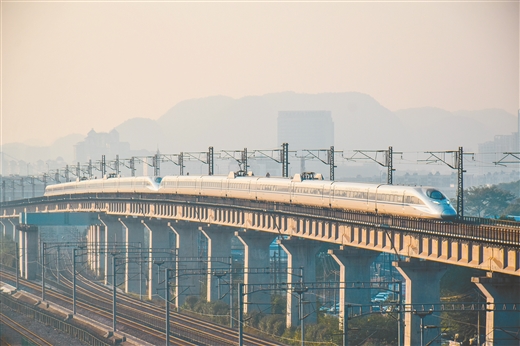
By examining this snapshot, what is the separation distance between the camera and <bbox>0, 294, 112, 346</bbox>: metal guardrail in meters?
84.4

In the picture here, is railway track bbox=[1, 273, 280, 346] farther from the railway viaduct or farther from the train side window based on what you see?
the train side window

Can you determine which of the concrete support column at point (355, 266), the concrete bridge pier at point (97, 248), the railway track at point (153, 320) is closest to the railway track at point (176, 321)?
the railway track at point (153, 320)

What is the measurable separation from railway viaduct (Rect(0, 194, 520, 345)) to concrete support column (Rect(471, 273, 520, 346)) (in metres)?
0.06

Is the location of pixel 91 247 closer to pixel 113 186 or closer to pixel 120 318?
pixel 113 186

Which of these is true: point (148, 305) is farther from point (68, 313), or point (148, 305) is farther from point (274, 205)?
point (274, 205)

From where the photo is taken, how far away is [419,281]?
65.9m

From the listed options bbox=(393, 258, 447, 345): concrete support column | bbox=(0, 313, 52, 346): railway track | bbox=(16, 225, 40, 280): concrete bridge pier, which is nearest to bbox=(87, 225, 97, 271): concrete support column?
bbox=(16, 225, 40, 280): concrete bridge pier

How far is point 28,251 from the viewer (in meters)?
142

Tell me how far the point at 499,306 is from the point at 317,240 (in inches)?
1103

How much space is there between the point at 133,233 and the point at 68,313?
34.1 m

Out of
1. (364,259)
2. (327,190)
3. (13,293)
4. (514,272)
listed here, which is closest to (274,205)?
(327,190)

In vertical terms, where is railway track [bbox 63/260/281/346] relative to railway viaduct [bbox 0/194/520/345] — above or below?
below

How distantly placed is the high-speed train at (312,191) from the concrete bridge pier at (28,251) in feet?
48.9

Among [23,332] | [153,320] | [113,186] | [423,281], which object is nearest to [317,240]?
[423,281]
